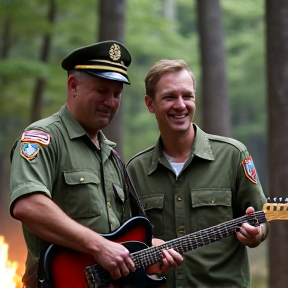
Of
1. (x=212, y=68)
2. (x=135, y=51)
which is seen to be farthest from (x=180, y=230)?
(x=135, y=51)

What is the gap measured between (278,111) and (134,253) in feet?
14.9

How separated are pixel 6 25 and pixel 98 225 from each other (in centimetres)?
1554

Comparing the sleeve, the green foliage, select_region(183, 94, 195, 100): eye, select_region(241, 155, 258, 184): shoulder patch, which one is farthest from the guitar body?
the green foliage

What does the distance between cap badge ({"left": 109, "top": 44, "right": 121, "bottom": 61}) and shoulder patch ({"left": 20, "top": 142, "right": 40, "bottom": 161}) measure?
849 mm

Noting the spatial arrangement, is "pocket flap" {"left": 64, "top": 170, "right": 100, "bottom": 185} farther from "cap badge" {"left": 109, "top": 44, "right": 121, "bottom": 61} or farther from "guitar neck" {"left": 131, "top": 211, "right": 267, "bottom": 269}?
"cap badge" {"left": 109, "top": 44, "right": 121, "bottom": 61}

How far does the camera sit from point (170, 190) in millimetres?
4805

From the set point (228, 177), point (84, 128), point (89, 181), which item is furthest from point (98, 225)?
point (228, 177)

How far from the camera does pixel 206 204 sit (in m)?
4.68

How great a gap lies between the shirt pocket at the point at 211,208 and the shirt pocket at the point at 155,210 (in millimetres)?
220

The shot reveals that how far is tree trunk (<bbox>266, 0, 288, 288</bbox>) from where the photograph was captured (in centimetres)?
823

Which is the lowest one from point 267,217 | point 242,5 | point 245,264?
point 245,264

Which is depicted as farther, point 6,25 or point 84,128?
point 6,25

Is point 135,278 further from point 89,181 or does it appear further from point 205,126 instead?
point 205,126

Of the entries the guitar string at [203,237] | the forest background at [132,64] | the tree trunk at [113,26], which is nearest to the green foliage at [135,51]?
the forest background at [132,64]
